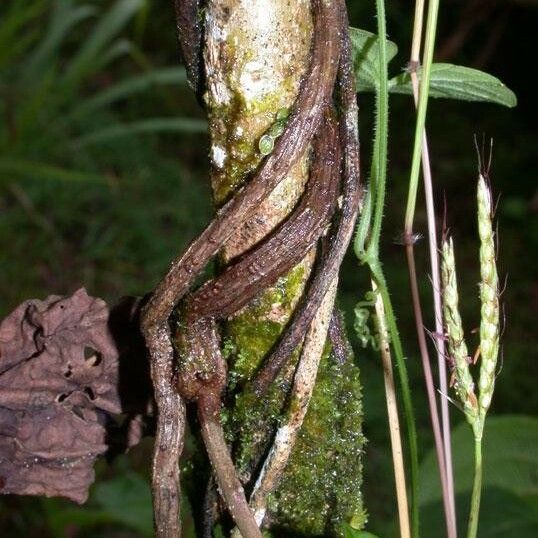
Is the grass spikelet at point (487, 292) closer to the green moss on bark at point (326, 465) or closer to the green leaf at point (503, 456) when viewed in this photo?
the green moss on bark at point (326, 465)

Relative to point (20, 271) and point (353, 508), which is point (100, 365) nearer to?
point (353, 508)

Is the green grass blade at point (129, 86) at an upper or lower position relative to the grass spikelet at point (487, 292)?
upper

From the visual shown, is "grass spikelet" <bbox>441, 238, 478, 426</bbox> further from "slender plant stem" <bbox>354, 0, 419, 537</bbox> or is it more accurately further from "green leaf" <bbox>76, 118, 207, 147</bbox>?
"green leaf" <bbox>76, 118, 207, 147</bbox>

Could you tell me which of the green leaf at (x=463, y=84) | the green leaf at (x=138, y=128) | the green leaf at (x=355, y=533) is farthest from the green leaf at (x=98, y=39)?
the green leaf at (x=355, y=533)

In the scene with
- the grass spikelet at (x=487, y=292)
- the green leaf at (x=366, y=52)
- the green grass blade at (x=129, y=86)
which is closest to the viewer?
the grass spikelet at (x=487, y=292)

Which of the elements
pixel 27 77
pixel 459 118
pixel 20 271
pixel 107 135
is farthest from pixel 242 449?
pixel 459 118

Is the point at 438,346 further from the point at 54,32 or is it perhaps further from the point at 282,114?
the point at 54,32
